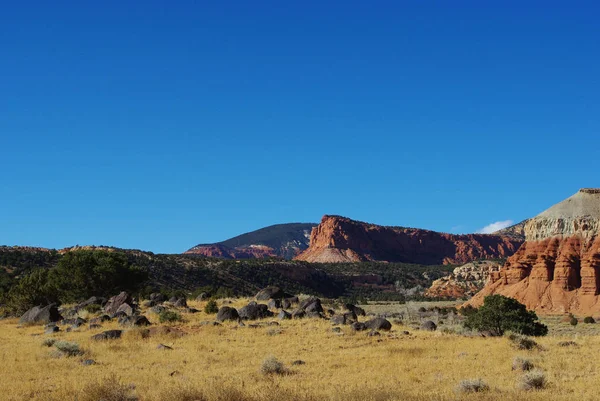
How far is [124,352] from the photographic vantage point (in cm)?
2233

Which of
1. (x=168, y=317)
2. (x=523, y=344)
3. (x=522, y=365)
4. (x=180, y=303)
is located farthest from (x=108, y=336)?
(x=522, y=365)

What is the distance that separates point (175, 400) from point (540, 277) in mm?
72410

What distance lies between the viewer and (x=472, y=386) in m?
14.2

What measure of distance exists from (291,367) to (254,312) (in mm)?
14390

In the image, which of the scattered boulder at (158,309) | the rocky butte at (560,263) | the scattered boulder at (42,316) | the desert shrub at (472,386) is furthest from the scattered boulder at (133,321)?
the rocky butte at (560,263)

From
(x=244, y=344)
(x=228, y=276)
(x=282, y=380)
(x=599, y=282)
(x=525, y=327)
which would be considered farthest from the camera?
(x=228, y=276)

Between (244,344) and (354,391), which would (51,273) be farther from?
(354,391)

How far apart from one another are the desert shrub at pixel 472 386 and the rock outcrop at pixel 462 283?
10076 centimetres

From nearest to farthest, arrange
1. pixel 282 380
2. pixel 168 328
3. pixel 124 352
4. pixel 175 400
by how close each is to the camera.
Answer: pixel 175 400 < pixel 282 380 < pixel 124 352 < pixel 168 328

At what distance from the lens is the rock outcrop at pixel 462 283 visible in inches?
4577

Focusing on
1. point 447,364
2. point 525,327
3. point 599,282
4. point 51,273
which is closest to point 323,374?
point 447,364

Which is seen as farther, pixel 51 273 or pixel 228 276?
Result: pixel 228 276

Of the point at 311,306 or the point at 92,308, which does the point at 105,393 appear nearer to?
the point at 311,306

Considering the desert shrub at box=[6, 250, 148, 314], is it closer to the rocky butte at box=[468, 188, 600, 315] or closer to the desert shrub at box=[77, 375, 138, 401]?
the desert shrub at box=[77, 375, 138, 401]
